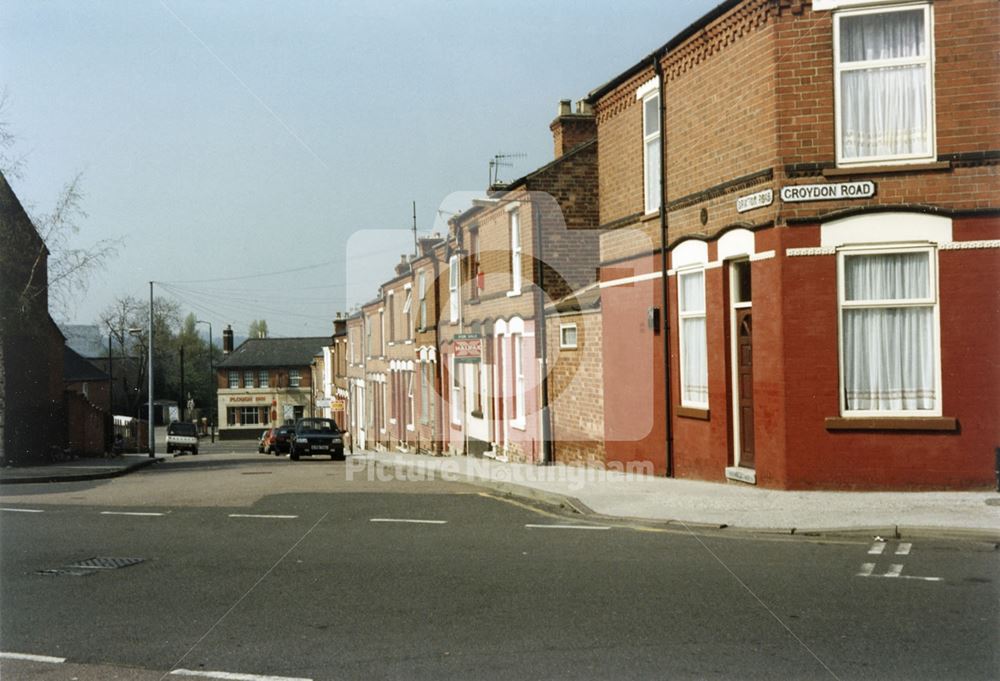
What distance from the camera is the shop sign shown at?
14742 mm

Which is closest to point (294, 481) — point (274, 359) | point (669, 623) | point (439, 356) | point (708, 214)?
point (708, 214)

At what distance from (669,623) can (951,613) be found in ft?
7.25

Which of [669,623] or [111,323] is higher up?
[111,323]

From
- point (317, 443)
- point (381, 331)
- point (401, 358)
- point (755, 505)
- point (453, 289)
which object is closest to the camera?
point (755, 505)

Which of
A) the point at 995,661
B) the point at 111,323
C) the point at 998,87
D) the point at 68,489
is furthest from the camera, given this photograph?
the point at 111,323

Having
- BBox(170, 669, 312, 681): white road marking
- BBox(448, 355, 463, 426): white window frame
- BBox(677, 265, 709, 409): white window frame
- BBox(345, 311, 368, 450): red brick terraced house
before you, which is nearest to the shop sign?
BBox(677, 265, 709, 409): white window frame

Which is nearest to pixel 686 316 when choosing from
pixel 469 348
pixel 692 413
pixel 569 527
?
pixel 692 413

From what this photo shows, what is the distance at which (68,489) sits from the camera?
68.0 ft

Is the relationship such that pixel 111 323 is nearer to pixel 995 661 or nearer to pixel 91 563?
pixel 91 563

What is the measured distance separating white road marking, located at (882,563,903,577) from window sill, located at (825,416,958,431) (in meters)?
5.04

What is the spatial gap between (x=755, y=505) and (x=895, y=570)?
436 cm

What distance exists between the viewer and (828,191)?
1431cm

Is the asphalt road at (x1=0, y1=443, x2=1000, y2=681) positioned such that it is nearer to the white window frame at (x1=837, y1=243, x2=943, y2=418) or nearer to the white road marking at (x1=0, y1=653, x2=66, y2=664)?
the white road marking at (x1=0, y1=653, x2=66, y2=664)

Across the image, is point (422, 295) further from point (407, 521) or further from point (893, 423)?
point (893, 423)
